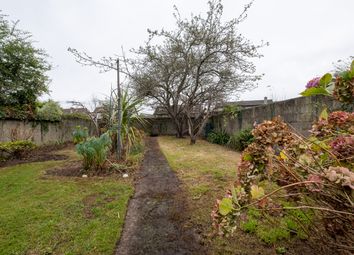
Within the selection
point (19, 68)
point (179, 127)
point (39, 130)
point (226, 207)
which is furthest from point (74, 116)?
point (226, 207)

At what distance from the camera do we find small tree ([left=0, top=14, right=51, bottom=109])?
7551mm

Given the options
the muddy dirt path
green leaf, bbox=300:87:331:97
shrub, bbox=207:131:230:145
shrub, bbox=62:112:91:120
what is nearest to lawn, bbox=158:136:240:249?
the muddy dirt path

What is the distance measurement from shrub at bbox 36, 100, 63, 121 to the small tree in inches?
16.2

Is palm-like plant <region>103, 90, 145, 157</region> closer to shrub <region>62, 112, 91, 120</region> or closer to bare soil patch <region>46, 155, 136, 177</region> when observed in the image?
bare soil patch <region>46, 155, 136, 177</region>

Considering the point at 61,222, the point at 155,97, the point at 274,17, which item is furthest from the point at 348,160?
the point at 155,97

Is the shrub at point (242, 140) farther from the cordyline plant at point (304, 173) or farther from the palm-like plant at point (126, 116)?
the cordyline plant at point (304, 173)

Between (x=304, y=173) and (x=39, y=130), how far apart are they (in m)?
9.21

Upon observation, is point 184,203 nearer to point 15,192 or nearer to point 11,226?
point 11,226

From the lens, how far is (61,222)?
2.38m

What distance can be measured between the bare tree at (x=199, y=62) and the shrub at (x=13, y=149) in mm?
4883

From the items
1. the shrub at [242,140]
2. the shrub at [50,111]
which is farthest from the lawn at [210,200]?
the shrub at [50,111]

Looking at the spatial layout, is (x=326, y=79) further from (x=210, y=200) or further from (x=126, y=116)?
(x=126, y=116)

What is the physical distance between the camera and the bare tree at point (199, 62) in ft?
27.6

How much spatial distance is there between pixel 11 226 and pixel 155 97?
10076 mm
